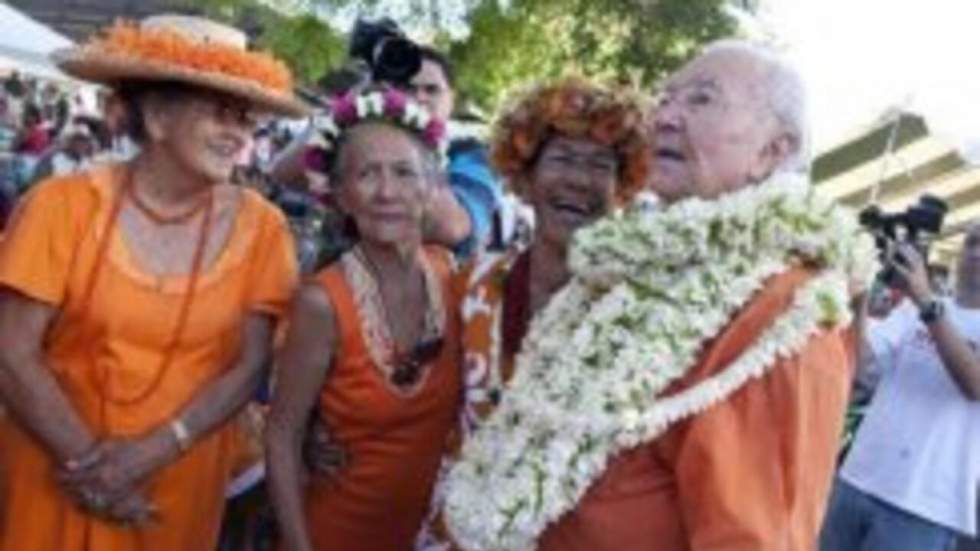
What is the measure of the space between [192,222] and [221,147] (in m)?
0.20

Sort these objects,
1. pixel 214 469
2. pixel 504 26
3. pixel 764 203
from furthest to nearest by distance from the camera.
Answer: pixel 504 26 → pixel 214 469 → pixel 764 203

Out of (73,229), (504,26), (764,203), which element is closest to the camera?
(764,203)

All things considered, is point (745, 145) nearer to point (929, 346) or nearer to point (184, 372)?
point (184, 372)

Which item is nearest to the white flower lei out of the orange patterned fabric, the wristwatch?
the orange patterned fabric

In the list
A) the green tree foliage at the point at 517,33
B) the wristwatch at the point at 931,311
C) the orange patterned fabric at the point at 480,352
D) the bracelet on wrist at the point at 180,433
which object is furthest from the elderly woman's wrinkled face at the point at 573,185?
the green tree foliage at the point at 517,33

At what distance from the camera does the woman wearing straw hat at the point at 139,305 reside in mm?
3541

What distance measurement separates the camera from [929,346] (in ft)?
19.1

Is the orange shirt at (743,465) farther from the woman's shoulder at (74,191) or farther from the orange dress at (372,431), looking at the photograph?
the woman's shoulder at (74,191)

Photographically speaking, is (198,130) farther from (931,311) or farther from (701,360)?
(931,311)

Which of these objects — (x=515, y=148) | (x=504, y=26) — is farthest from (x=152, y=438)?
(x=504, y=26)

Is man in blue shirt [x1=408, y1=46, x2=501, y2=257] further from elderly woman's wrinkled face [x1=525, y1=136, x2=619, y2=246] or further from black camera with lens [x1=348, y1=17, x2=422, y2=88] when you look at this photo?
elderly woman's wrinkled face [x1=525, y1=136, x2=619, y2=246]

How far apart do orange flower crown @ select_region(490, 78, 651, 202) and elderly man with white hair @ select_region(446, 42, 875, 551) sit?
1.88 ft

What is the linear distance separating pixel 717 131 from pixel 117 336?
1471 millimetres

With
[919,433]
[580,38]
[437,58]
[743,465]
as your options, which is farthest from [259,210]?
[580,38]
